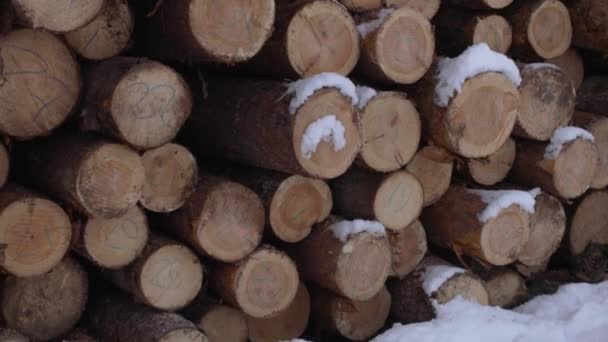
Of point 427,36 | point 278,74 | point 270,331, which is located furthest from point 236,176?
point 427,36

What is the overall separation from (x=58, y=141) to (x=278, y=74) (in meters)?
0.88

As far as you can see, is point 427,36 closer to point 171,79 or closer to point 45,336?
point 171,79

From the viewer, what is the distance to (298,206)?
3219mm

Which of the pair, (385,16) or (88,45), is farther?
(385,16)

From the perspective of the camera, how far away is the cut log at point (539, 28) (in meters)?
3.79

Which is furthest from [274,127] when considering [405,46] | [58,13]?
[58,13]

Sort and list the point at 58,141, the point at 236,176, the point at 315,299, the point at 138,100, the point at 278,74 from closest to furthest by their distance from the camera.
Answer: the point at 138,100, the point at 58,141, the point at 278,74, the point at 236,176, the point at 315,299

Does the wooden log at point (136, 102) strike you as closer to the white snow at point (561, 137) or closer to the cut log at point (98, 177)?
the cut log at point (98, 177)

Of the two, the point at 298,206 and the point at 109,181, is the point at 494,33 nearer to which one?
the point at 298,206

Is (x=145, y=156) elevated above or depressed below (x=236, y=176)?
above

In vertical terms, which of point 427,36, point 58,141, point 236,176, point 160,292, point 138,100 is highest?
point 427,36

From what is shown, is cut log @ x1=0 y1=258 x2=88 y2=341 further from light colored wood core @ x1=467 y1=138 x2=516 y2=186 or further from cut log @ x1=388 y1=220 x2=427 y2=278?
light colored wood core @ x1=467 y1=138 x2=516 y2=186

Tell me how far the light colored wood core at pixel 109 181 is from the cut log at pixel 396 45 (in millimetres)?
1065

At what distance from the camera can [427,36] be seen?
3252 mm
